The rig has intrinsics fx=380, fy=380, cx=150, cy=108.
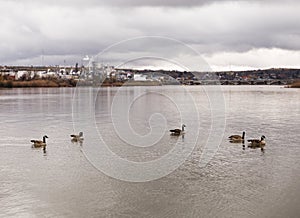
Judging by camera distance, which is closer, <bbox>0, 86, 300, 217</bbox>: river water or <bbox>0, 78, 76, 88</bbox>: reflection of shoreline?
<bbox>0, 86, 300, 217</bbox>: river water

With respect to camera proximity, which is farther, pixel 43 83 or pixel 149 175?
pixel 43 83

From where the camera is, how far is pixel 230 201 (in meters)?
6.32

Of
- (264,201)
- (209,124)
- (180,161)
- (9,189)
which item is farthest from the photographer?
(209,124)

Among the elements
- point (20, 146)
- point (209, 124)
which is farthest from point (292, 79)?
point (20, 146)

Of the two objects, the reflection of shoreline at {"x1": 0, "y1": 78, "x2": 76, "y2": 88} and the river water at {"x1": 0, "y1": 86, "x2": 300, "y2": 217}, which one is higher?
the reflection of shoreline at {"x1": 0, "y1": 78, "x2": 76, "y2": 88}

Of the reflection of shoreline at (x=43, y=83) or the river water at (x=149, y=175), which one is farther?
the reflection of shoreline at (x=43, y=83)

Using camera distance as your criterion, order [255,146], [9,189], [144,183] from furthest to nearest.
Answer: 1. [255,146]
2. [144,183]
3. [9,189]

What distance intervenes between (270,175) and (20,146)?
7104 mm

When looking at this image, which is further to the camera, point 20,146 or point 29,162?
point 20,146

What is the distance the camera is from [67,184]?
727 centimetres

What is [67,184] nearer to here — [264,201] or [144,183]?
[144,183]

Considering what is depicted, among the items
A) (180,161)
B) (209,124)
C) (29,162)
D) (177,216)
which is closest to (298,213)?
(177,216)

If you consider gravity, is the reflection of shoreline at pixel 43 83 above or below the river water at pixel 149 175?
above

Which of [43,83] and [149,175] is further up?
[43,83]
